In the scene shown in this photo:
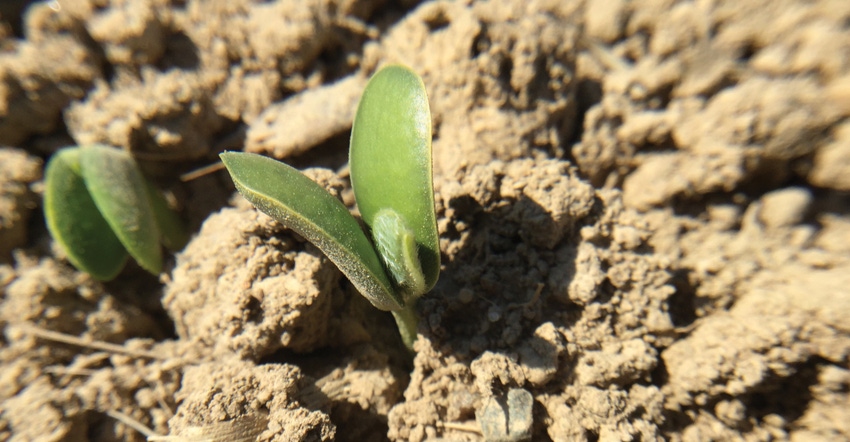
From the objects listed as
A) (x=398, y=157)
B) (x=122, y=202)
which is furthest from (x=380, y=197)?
(x=122, y=202)

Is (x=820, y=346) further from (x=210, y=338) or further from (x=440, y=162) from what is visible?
(x=210, y=338)

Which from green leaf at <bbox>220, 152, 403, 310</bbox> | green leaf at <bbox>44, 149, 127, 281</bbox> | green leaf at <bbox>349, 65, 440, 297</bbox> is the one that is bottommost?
green leaf at <bbox>220, 152, 403, 310</bbox>

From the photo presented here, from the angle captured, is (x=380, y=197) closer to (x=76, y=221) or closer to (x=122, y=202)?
(x=122, y=202)

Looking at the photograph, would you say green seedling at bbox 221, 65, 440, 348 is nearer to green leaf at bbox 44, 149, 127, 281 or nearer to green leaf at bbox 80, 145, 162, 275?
green leaf at bbox 80, 145, 162, 275

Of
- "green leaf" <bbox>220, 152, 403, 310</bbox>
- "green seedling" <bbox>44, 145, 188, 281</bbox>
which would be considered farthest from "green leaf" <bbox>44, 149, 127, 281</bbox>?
"green leaf" <bbox>220, 152, 403, 310</bbox>

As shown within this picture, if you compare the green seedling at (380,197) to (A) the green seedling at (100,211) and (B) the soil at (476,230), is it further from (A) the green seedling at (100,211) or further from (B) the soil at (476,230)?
(A) the green seedling at (100,211)

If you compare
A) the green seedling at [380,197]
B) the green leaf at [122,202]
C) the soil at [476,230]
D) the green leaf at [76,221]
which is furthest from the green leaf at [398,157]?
the green leaf at [76,221]
